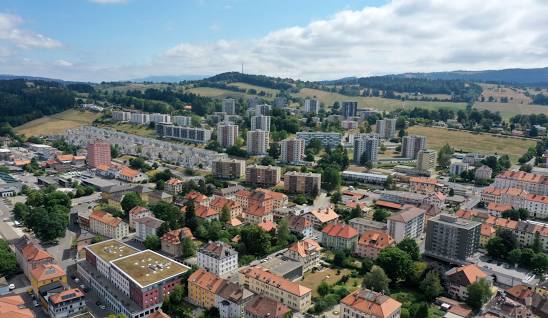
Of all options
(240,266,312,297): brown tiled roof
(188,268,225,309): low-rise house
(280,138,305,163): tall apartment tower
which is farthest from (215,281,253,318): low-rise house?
(280,138,305,163): tall apartment tower

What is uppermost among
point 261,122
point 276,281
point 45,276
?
point 261,122

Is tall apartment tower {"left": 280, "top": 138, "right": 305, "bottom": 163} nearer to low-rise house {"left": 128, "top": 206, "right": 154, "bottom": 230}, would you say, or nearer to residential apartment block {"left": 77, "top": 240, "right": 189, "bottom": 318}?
low-rise house {"left": 128, "top": 206, "right": 154, "bottom": 230}

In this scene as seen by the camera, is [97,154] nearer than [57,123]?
Yes

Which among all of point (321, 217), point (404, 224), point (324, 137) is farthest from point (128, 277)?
point (324, 137)

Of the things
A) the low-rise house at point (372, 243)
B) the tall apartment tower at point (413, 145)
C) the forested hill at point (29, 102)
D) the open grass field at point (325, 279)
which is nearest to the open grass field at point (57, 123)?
the forested hill at point (29, 102)

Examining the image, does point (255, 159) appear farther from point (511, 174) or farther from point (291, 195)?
point (511, 174)

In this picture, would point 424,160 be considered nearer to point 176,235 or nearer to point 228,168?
point 228,168
